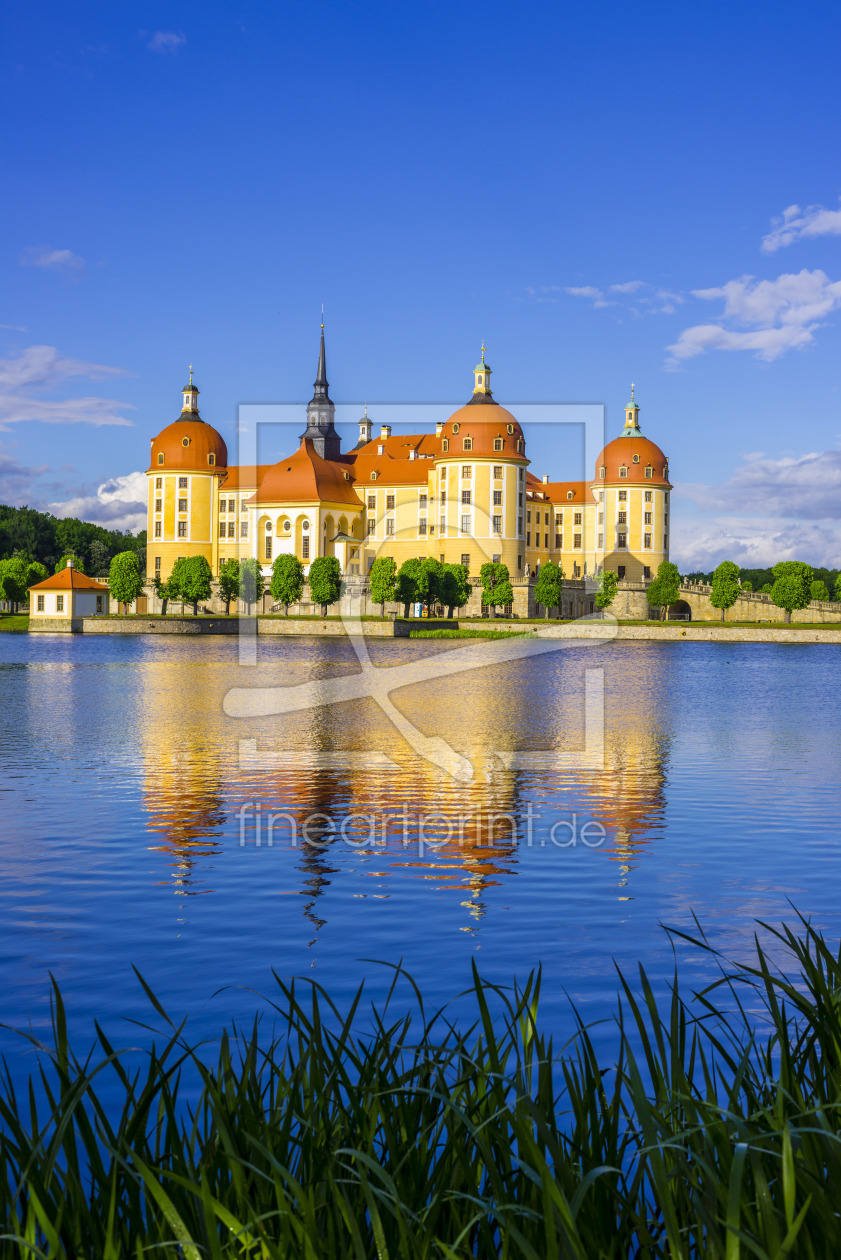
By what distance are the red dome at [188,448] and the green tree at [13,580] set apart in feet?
53.8

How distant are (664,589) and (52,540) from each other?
6982 cm

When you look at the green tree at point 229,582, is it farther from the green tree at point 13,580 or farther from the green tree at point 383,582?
the green tree at point 13,580

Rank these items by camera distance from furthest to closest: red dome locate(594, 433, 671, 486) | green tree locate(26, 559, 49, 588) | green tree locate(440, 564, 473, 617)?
1. red dome locate(594, 433, 671, 486)
2. green tree locate(26, 559, 49, 588)
3. green tree locate(440, 564, 473, 617)

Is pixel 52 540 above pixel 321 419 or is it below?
below

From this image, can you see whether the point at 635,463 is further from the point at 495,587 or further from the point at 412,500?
the point at 495,587

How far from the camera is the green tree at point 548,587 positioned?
350 feet

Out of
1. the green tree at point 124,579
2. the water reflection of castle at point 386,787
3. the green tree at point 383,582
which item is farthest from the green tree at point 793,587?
the water reflection of castle at point 386,787

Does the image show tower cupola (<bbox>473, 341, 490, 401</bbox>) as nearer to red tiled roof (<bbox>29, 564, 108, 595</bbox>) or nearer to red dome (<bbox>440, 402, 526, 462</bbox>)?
red dome (<bbox>440, 402, 526, 462</bbox>)

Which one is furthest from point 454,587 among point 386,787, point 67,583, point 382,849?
point 382,849

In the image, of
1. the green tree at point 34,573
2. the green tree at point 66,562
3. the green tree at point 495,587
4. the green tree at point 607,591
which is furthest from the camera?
the green tree at point 66,562

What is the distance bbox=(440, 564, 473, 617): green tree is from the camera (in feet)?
332

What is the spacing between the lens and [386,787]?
51.1 ft

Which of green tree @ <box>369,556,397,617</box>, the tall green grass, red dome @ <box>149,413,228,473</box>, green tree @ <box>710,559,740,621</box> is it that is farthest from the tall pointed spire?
the tall green grass

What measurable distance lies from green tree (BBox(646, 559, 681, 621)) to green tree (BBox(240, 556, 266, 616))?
121 ft
